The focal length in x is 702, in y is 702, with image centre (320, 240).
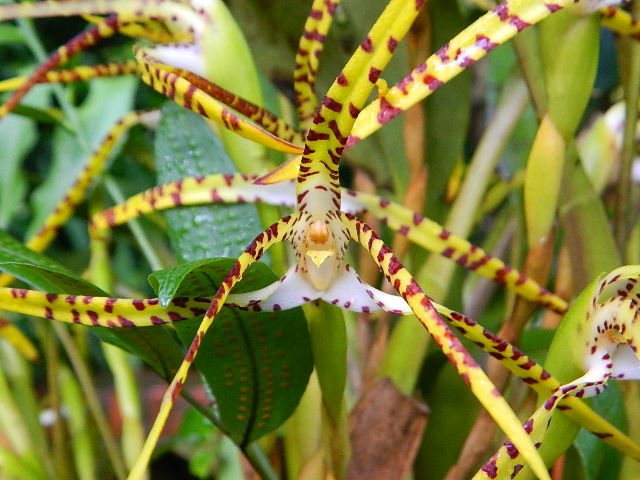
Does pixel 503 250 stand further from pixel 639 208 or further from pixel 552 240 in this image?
pixel 552 240

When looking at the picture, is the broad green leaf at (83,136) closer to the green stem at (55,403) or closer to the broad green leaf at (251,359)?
the green stem at (55,403)

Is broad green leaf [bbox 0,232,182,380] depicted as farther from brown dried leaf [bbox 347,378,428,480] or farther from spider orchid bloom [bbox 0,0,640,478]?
brown dried leaf [bbox 347,378,428,480]

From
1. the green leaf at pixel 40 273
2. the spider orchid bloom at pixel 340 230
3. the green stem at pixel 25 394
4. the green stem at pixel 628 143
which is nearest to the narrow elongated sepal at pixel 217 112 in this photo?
the spider orchid bloom at pixel 340 230

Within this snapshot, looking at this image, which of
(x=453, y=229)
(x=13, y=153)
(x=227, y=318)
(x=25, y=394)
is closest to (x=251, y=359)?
(x=227, y=318)

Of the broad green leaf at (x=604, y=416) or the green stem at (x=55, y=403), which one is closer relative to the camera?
the broad green leaf at (x=604, y=416)

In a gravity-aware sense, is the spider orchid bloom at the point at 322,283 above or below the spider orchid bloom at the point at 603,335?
above

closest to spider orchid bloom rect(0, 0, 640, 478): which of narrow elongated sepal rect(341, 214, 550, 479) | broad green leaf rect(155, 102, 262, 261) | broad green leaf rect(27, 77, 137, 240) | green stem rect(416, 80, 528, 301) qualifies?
narrow elongated sepal rect(341, 214, 550, 479)

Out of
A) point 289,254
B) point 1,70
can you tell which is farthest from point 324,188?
point 1,70
